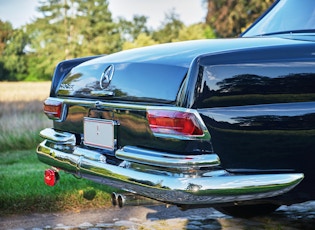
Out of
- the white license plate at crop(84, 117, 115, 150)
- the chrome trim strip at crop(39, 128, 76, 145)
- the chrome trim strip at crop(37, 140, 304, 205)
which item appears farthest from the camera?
the chrome trim strip at crop(39, 128, 76, 145)

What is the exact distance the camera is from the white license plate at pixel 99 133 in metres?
3.70

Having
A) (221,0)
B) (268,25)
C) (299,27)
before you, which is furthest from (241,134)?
(221,0)

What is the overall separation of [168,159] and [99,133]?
2.40ft

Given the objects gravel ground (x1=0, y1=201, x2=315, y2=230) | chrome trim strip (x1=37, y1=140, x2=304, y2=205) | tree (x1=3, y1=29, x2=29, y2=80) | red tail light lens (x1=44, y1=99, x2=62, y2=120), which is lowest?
tree (x1=3, y1=29, x2=29, y2=80)

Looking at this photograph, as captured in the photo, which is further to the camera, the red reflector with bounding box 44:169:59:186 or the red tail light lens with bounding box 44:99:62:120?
the red tail light lens with bounding box 44:99:62:120

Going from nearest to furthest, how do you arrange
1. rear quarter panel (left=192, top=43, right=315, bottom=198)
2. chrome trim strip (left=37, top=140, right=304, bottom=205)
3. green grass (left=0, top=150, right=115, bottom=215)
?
chrome trim strip (left=37, top=140, right=304, bottom=205), rear quarter panel (left=192, top=43, right=315, bottom=198), green grass (left=0, top=150, right=115, bottom=215)

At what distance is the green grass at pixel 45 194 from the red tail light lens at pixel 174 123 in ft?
8.40

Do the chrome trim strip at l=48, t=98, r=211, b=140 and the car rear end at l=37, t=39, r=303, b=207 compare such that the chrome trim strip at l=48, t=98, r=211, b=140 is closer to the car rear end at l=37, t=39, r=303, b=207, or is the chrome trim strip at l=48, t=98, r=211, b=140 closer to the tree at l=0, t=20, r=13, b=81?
the car rear end at l=37, t=39, r=303, b=207

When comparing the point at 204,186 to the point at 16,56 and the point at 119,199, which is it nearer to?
the point at 119,199

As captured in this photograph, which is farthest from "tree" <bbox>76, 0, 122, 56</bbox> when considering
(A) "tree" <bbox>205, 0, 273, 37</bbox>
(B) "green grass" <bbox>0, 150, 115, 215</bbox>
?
(B) "green grass" <bbox>0, 150, 115, 215</bbox>

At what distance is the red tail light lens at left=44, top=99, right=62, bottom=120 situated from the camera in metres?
4.26

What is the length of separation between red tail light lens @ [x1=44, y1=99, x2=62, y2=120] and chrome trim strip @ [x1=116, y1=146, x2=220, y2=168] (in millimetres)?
952

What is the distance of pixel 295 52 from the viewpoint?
11.1ft

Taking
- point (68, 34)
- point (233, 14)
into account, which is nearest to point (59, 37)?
point (68, 34)
